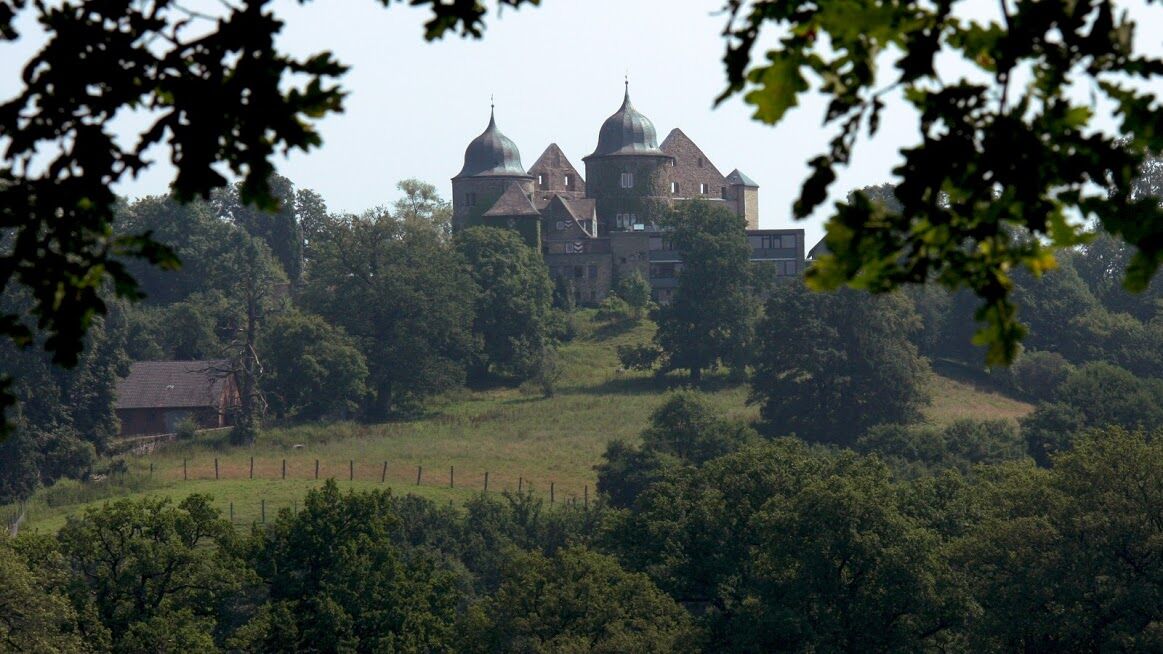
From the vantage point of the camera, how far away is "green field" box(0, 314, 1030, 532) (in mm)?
56531

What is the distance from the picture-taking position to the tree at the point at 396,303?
79.2m

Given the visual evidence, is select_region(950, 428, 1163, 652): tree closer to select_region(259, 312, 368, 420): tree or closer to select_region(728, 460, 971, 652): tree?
select_region(728, 460, 971, 652): tree

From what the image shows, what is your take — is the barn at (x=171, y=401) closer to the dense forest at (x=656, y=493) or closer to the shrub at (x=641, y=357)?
the dense forest at (x=656, y=493)

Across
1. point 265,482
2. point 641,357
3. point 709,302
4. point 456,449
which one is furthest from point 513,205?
point 265,482

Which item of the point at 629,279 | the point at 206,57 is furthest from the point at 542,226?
the point at 206,57

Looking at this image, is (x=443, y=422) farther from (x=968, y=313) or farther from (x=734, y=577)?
(x=734, y=577)

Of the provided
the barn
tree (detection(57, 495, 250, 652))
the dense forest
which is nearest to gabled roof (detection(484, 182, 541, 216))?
the dense forest

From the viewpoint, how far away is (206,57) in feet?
17.6

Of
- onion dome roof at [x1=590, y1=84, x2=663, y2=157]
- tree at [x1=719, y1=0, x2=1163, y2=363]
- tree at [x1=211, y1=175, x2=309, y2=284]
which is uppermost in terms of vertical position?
onion dome roof at [x1=590, y1=84, x2=663, y2=157]

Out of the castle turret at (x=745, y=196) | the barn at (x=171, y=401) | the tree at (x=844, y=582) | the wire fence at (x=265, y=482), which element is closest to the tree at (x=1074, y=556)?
the tree at (x=844, y=582)

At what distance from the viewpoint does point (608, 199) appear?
105m

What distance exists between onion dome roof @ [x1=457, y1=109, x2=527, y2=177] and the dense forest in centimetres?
1575

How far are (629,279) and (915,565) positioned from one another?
198ft

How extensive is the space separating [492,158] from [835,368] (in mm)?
40310
